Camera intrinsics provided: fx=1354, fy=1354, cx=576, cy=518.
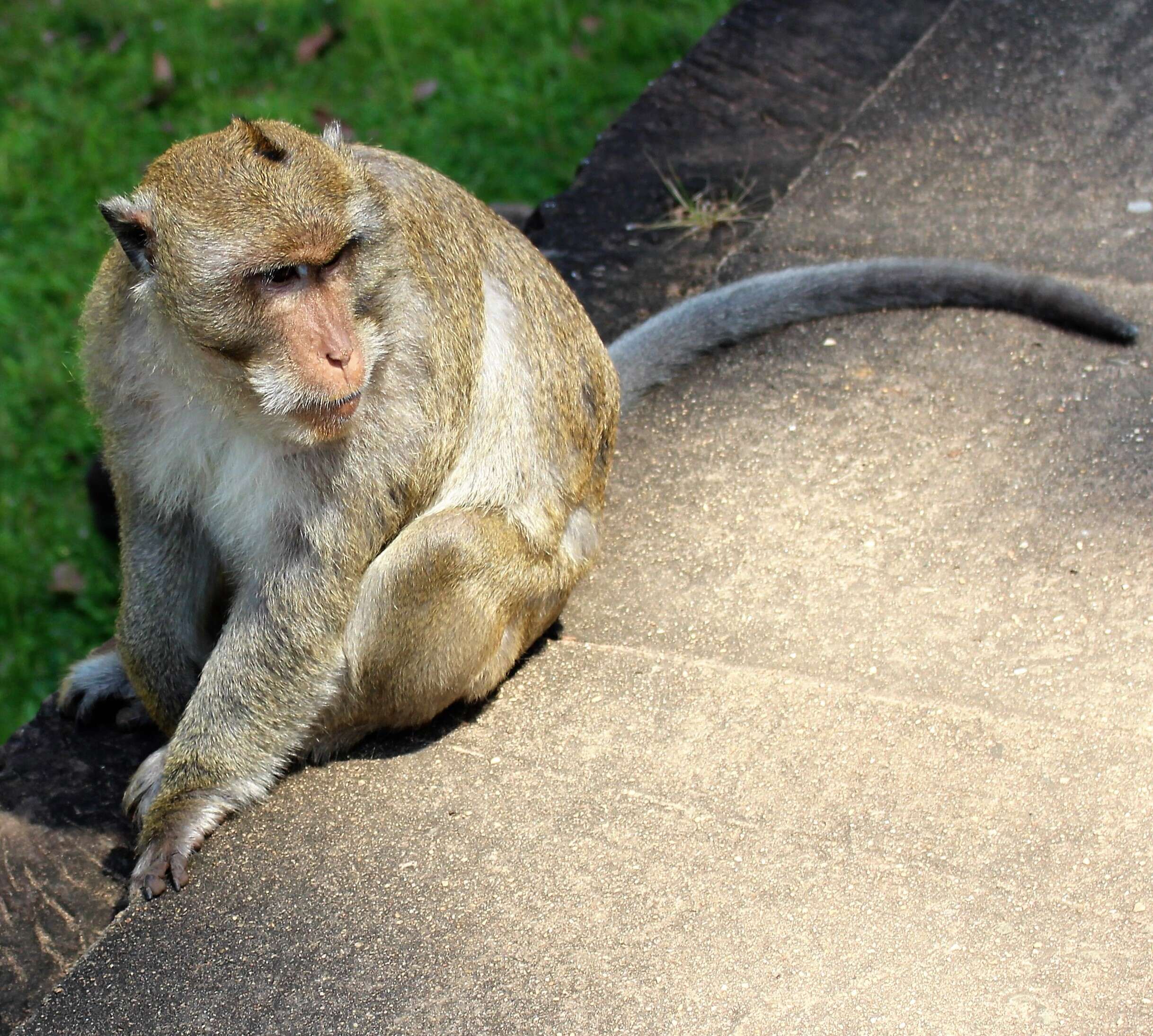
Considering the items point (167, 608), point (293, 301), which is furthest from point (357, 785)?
point (293, 301)

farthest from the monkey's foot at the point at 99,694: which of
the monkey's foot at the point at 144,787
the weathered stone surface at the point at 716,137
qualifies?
the weathered stone surface at the point at 716,137

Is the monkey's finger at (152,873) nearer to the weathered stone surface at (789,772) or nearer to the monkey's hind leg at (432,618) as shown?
the weathered stone surface at (789,772)

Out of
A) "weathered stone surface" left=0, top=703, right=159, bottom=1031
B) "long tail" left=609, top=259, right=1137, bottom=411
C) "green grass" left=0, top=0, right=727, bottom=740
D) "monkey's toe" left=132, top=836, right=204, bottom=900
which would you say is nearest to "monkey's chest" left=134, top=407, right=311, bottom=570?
"monkey's toe" left=132, top=836, right=204, bottom=900

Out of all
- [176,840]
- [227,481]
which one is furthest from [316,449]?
[176,840]

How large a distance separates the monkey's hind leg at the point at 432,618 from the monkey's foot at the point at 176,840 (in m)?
0.35

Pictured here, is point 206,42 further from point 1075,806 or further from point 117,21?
point 1075,806

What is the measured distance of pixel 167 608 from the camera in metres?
3.45

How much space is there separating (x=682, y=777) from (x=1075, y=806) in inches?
34.5

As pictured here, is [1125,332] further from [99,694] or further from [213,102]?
[213,102]

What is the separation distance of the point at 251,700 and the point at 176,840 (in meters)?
0.36

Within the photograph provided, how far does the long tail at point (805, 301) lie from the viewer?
430cm

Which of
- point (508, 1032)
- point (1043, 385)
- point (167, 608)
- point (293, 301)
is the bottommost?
point (1043, 385)

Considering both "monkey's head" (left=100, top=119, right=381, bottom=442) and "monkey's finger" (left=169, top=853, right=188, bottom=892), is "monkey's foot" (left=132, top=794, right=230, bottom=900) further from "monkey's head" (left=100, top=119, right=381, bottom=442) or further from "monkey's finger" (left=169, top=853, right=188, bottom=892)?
"monkey's head" (left=100, top=119, right=381, bottom=442)

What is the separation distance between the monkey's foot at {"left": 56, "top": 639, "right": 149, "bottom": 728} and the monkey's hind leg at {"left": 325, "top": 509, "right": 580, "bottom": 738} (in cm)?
72
